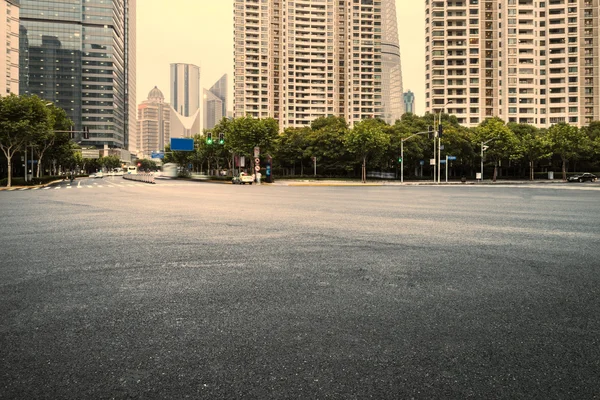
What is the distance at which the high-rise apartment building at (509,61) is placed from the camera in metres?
106

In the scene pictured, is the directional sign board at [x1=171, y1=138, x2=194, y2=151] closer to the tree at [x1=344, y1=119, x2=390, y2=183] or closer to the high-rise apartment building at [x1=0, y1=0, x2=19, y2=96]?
the tree at [x1=344, y1=119, x2=390, y2=183]

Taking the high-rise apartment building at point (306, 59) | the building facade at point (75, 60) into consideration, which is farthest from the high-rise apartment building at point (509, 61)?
the building facade at point (75, 60)

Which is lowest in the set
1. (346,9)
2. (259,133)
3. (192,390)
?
(192,390)

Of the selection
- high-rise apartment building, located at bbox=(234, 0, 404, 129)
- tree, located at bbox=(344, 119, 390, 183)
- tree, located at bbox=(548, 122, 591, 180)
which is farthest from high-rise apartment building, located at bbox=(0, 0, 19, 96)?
tree, located at bbox=(548, 122, 591, 180)

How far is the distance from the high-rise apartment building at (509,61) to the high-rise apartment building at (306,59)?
51078 mm

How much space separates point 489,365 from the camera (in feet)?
10.4

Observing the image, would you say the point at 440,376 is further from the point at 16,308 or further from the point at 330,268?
the point at 16,308

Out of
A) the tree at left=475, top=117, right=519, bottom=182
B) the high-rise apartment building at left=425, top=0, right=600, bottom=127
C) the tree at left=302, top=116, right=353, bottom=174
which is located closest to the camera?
the tree at left=475, top=117, right=519, bottom=182

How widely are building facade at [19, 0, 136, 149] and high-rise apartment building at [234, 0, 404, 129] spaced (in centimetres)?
5736

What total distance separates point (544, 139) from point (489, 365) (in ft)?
267

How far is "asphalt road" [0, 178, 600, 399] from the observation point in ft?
9.62

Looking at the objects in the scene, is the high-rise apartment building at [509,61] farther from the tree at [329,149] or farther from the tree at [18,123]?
the tree at [18,123]

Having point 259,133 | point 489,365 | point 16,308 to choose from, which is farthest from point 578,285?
point 259,133

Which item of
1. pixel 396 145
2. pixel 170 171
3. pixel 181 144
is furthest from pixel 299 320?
pixel 170 171
